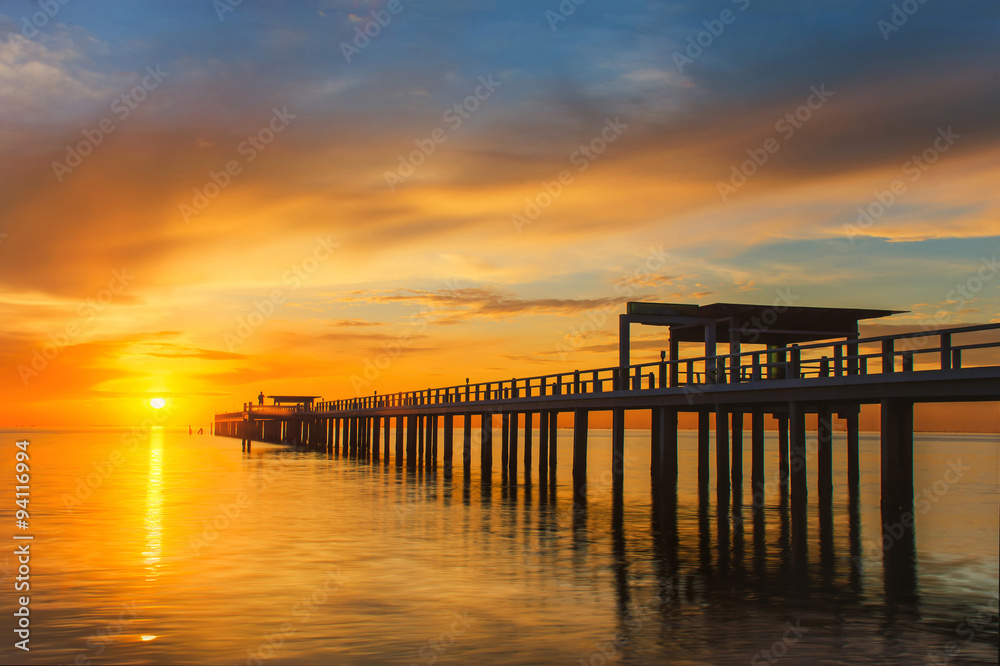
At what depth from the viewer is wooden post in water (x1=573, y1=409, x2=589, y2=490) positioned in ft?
120

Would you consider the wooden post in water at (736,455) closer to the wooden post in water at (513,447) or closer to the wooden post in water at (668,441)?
the wooden post in water at (668,441)

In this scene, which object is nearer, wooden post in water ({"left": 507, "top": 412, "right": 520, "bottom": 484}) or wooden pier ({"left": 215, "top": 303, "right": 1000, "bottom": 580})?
wooden pier ({"left": 215, "top": 303, "right": 1000, "bottom": 580})

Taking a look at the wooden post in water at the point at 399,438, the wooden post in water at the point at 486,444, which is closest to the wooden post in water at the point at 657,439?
the wooden post in water at the point at 486,444

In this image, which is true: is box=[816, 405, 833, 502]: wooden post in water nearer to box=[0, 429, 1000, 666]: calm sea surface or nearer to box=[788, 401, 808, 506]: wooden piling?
box=[0, 429, 1000, 666]: calm sea surface

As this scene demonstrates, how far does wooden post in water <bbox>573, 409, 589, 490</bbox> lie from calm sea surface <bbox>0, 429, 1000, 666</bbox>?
5258 millimetres

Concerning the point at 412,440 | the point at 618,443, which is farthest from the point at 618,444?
A: the point at 412,440

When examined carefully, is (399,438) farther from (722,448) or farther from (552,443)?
(722,448)

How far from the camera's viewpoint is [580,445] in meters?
37.7

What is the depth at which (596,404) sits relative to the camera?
115 feet

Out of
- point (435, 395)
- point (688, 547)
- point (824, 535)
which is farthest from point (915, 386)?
point (435, 395)

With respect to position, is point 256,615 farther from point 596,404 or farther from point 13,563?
point 596,404

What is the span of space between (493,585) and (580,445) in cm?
2204

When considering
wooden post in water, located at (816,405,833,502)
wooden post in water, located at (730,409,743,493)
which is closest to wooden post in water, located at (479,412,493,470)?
wooden post in water, located at (730,409,743,493)

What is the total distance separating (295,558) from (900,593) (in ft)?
37.3
